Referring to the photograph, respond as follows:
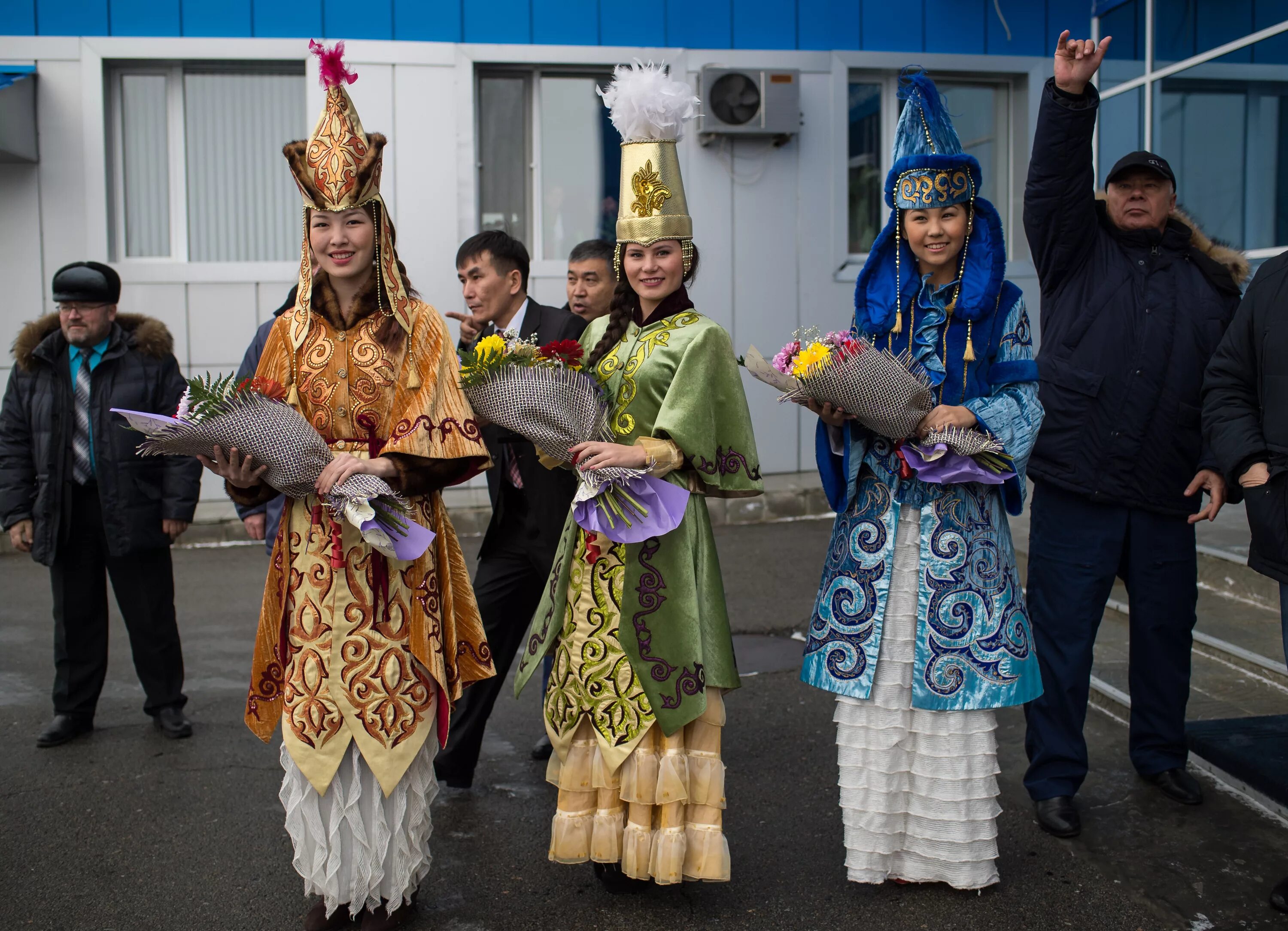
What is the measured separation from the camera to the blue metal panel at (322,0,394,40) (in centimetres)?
920

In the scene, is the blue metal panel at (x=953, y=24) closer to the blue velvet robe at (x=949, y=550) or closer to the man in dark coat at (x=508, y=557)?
the man in dark coat at (x=508, y=557)

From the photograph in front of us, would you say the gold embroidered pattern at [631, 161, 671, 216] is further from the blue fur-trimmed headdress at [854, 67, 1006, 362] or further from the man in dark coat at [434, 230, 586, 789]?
the man in dark coat at [434, 230, 586, 789]

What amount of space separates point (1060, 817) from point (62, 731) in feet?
12.9

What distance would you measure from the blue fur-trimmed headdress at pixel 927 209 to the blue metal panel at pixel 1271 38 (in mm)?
4114

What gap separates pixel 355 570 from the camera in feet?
10.5

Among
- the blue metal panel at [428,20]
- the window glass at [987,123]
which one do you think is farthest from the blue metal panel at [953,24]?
the blue metal panel at [428,20]

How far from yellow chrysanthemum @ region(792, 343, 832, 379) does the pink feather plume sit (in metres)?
1.40

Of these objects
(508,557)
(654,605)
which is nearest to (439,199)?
(508,557)

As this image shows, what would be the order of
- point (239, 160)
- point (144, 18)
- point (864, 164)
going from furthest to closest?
point (864, 164) → point (239, 160) → point (144, 18)

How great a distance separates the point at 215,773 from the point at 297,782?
1.60 m

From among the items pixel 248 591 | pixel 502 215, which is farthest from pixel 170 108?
pixel 248 591

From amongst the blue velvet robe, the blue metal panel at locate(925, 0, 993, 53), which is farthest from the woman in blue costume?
the blue metal panel at locate(925, 0, 993, 53)

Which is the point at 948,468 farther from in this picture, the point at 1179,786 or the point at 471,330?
the point at 471,330

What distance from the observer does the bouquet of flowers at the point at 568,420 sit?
3.16 m
